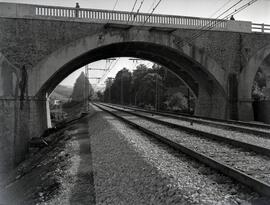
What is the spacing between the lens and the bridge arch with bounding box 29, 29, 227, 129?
650 inches

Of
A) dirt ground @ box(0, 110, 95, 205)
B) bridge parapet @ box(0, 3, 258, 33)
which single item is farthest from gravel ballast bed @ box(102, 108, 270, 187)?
bridge parapet @ box(0, 3, 258, 33)

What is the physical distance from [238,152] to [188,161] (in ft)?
5.42

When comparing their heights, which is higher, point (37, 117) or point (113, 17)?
point (113, 17)

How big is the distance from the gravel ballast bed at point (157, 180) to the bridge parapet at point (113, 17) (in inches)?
401

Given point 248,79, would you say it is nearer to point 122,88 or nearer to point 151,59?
point 151,59

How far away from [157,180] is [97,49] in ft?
48.8

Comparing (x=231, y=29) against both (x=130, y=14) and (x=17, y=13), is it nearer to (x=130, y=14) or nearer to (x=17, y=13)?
(x=130, y=14)

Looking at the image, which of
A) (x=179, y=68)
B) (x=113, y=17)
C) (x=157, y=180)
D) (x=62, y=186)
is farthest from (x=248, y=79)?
(x=62, y=186)

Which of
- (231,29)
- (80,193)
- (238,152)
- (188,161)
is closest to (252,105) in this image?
(231,29)

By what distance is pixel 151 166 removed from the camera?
5.59 metres

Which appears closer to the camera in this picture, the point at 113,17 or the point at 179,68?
the point at 113,17

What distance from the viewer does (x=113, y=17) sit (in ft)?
58.8

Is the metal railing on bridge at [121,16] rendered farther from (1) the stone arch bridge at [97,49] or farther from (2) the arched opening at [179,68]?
(2) the arched opening at [179,68]

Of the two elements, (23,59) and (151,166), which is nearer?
(151,166)
